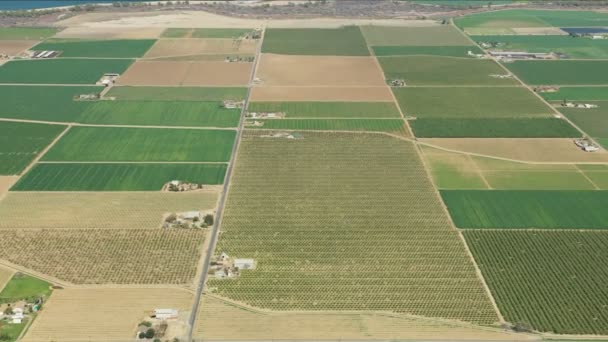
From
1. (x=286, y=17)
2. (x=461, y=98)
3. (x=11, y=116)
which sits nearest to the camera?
(x=11, y=116)

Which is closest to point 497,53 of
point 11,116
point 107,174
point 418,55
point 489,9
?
point 418,55

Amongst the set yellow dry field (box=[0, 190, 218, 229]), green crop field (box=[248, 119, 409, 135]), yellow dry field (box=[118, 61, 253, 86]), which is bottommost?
yellow dry field (box=[0, 190, 218, 229])

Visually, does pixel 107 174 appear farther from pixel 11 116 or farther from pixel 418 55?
pixel 418 55

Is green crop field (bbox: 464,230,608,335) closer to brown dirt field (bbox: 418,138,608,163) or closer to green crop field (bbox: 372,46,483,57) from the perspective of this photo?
brown dirt field (bbox: 418,138,608,163)

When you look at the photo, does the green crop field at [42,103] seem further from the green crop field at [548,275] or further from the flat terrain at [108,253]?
the green crop field at [548,275]

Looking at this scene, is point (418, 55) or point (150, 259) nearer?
point (150, 259)

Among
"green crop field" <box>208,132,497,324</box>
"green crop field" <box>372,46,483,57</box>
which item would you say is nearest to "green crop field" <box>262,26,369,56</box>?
"green crop field" <box>372,46,483,57</box>
